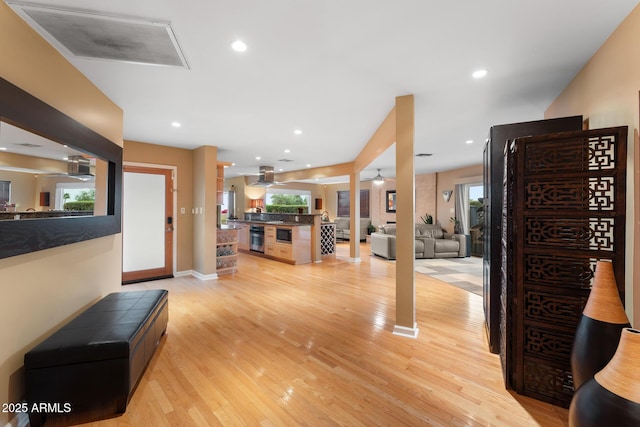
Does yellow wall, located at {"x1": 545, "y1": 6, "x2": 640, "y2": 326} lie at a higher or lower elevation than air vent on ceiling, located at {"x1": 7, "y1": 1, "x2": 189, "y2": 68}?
lower

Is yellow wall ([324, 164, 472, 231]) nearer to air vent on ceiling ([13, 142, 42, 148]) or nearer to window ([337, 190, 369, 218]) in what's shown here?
window ([337, 190, 369, 218])

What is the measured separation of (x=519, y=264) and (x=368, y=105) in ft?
7.71

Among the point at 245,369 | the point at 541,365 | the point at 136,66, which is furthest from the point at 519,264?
the point at 136,66

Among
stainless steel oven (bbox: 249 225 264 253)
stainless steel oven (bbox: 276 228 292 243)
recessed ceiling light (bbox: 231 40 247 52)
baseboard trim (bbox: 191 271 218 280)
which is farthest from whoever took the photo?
stainless steel oven (bbox: 249 225 264 253)

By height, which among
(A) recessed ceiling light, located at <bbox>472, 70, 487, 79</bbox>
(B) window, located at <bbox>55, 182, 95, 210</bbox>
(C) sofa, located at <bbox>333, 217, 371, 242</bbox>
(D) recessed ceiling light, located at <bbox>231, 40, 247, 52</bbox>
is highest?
(A) recessed ceiling light, located at <bbox>472, 70, 487, 79</bbox>

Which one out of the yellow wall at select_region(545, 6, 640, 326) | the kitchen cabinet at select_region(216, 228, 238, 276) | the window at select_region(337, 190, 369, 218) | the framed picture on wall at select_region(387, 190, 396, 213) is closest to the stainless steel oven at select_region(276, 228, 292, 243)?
the kitchen cabinet at select_region(216, 228, 238, 276)

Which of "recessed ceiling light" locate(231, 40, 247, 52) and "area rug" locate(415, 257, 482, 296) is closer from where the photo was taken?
"recessed ceiling light" locate(231, 40, 247, 52)

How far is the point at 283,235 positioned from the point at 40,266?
5.16 metres

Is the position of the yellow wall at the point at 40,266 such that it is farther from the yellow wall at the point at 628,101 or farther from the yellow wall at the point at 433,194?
the yellow wall at the point at 433,194

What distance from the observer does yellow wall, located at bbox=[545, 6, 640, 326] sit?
172 centimetres

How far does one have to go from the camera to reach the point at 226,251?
580cm

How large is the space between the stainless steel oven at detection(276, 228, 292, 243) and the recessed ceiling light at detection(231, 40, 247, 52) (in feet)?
16.3

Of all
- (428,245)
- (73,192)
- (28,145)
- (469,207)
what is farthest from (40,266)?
(469,207)

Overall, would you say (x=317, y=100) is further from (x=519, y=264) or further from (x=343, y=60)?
(x=519, y=264)
